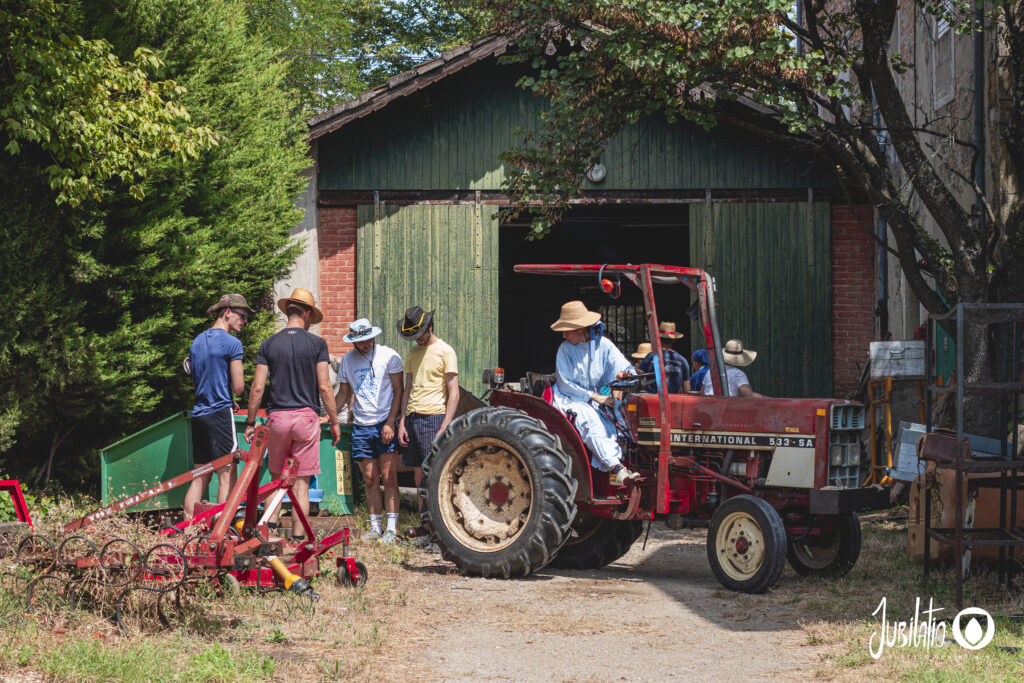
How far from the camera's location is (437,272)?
557 inches

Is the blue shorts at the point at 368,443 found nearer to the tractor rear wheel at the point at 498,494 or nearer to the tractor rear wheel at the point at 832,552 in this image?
the tractor rear wheel at the point at 498,494

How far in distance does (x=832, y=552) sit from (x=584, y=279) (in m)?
14.5

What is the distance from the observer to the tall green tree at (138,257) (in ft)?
32.4

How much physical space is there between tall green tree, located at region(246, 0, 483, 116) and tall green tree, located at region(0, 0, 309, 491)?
15.2 metres

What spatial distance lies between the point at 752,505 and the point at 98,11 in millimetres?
7339

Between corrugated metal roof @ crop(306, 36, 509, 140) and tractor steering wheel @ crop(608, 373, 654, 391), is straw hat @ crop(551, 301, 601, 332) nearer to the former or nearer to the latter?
tractor steering wheel @ crop(608, 373, 654, 391)

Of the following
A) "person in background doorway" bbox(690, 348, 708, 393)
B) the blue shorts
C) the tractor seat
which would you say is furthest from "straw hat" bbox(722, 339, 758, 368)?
the blue shorts

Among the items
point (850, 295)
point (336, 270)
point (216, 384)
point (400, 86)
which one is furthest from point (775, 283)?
point (216, 384)

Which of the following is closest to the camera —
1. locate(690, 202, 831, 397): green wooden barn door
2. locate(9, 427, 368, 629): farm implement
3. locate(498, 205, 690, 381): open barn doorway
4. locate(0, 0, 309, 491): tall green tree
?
locate(9, 427, 368, 629): farm implement

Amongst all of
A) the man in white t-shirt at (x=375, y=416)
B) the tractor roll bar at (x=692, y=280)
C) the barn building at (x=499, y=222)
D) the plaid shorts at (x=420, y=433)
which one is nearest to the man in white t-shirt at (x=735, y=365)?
the tractor roll bar at (x=692, y=280)

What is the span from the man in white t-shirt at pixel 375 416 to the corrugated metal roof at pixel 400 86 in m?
4.84

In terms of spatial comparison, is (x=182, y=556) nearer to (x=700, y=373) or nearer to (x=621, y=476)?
(x=621, y=476)

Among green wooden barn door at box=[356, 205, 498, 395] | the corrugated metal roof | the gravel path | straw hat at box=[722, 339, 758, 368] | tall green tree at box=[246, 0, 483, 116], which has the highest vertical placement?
tall green tree at box=[246, 0, 483, 116]

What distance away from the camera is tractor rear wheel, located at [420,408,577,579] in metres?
7.91
